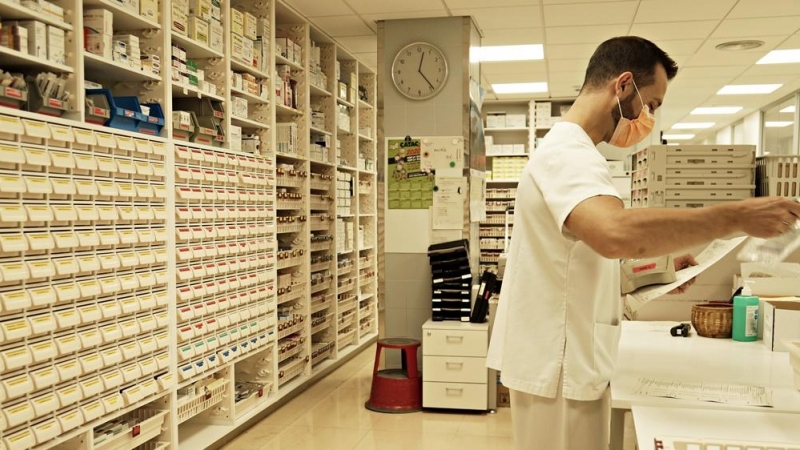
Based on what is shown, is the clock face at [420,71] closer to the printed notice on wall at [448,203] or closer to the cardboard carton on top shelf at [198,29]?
the printed notice on wall at [448,203]

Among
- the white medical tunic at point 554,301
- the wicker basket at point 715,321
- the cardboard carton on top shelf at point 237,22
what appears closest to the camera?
the white medical tunic at point 554,301

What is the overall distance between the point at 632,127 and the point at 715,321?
63.2 inches

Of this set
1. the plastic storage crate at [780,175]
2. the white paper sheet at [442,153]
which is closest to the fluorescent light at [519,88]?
the white paper sheet at [442,153]

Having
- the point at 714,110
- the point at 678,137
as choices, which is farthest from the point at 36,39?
the point at 678,137

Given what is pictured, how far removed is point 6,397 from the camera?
264 cm

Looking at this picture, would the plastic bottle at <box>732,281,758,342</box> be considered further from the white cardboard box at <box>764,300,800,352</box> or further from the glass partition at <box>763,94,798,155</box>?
the glass partition at <box>763,94,798,155</box>

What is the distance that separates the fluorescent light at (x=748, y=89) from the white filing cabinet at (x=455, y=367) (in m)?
6.08

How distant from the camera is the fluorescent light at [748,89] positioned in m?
9.13

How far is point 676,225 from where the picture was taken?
1.45m

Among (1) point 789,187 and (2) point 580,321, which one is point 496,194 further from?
(2) point 580,321

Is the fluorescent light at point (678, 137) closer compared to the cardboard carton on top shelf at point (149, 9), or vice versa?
the cardboard carton on top shelf at point (149, 9)

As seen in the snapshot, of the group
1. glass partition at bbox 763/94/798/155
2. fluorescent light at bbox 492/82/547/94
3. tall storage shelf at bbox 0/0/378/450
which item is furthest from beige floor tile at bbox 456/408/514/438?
glass partition at bbox 763/94/798/155

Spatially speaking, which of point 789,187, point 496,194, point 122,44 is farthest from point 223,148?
point 496,194

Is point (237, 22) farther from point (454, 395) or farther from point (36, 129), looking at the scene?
point (454, 395)
